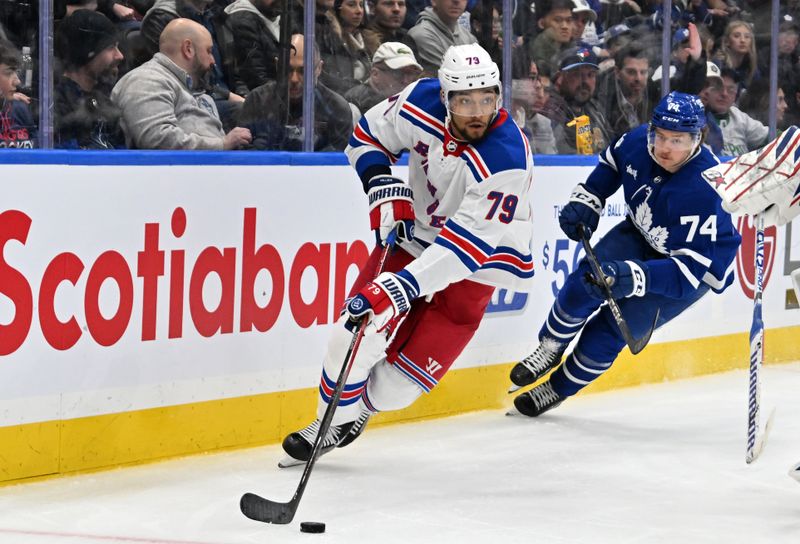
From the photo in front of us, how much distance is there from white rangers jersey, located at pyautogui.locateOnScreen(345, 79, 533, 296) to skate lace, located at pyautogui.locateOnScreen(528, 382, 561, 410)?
31.3 inches

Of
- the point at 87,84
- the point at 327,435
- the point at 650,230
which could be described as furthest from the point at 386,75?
the point at 327,435

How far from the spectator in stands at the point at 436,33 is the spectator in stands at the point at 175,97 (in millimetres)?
950

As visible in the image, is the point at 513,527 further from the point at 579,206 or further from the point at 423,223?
the point at 579,206

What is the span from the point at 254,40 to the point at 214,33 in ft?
0.57

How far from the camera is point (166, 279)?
3.79m

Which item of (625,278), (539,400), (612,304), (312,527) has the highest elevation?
(625,278)

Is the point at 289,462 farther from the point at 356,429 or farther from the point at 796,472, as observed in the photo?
the point at 796,472

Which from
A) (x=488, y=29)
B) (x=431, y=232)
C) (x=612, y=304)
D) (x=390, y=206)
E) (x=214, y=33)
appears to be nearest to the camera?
(x=390, y=206)

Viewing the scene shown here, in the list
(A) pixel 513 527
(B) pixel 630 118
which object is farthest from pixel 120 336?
(B) pixel 630 118

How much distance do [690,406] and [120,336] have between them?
2.42 metres

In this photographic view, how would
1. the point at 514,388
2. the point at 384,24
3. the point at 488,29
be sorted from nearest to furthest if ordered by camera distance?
the point at 384,24 < the point at 514,388 < the point at 488,29

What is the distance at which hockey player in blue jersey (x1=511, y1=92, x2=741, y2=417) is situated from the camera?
430 centimetres

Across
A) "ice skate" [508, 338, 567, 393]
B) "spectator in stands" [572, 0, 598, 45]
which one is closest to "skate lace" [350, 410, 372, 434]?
"ice skate" [508, 338, 567, 393]

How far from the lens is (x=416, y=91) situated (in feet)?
13.0
